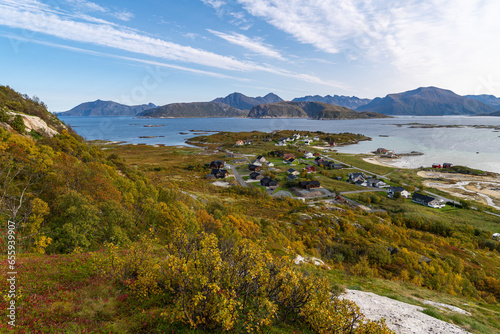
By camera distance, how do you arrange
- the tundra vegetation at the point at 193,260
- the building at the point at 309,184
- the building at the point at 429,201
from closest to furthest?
the tundra vegetation at the point at 193,260
the building at the point at 429,201
the building at the point at 309,184

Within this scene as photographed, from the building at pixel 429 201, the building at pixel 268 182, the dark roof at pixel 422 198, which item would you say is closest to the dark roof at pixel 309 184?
the building at pixel 268 182

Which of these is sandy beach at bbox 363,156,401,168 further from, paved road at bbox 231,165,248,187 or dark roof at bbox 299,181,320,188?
paved road at bbox 231,165,248,187

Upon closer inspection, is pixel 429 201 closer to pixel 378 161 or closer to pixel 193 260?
pixel 378 161

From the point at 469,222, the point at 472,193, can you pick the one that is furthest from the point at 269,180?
the point at 472,193

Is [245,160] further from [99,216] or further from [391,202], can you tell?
[99,216]

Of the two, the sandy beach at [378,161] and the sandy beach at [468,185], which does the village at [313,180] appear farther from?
the sandy beach at [378,161]

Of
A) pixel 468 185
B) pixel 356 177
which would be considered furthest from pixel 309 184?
pixel 468 185
